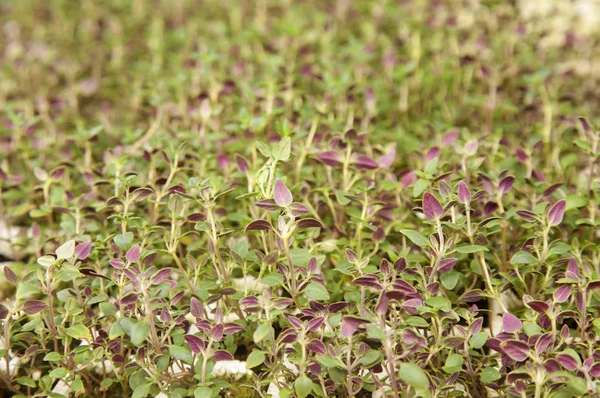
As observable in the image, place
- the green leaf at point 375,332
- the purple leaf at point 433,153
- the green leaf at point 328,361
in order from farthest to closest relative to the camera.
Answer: the purple leaf at point 433,153 < the green leaf at point 328,361 < the green leaf at point 375,332

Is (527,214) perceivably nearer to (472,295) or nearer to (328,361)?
(472,295)

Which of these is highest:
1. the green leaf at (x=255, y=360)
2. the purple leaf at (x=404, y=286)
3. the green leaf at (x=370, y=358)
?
the purple leaf at (x=404, y=286)

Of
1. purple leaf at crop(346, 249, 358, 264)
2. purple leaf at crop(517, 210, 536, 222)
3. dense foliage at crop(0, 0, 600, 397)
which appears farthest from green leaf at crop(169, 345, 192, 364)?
purple leaf at crop(517, 210, 536, 222)

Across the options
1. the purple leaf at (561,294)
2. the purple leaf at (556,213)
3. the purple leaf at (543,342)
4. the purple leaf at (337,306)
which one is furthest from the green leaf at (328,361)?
the purple leaf at (556,213)

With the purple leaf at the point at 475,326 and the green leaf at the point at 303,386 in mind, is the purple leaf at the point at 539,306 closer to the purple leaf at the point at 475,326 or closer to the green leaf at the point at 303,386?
the purple leaf at the point at 475,326

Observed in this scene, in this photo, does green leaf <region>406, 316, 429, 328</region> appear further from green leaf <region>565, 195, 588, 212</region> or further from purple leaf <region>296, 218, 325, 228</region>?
green leaf <region>565, 195, 588, 212</region>

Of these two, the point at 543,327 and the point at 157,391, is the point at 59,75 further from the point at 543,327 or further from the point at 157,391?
the point at 543,327

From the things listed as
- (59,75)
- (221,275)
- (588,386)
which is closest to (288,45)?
(59,75)
